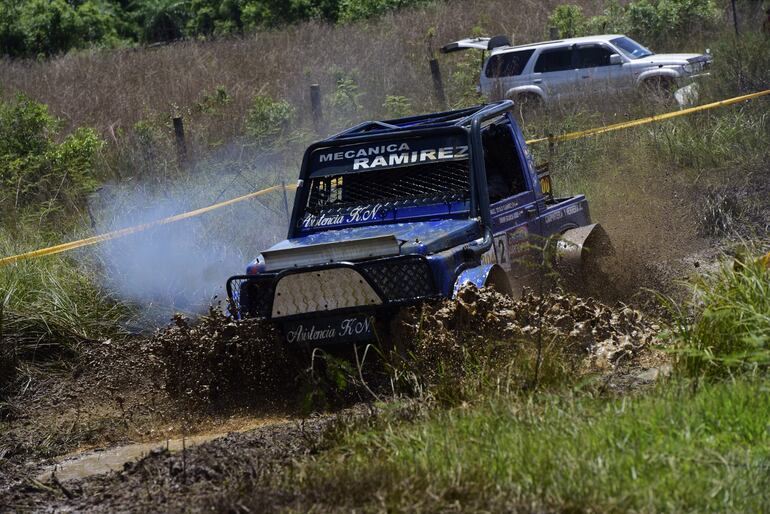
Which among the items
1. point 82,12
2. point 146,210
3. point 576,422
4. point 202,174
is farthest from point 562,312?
point 82,12

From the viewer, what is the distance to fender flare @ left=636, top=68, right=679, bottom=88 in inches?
750

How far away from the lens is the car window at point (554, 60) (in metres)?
20.6

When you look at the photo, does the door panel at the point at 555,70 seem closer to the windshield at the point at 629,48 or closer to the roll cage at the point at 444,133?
the windshield at the point at 629,48

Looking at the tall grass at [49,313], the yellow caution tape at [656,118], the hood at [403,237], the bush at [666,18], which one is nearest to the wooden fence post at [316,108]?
the yellow caution tape at [656,118]

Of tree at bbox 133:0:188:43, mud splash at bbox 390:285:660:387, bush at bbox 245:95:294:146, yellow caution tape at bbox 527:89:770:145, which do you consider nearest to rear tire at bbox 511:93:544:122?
yellow caution tape at bbox 527:89:770:145

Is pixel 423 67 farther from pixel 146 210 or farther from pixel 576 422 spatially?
pixel 576 422

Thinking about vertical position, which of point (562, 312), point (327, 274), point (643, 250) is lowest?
point (643, 250)

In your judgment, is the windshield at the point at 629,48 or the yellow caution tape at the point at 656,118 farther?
the windshield at the point at 629,48

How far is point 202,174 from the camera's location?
49.2ft

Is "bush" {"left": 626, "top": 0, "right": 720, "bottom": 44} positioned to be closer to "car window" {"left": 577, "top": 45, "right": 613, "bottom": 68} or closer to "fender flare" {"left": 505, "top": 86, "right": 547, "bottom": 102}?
"car window" {"left": 577, "top": 45, "right": 613, "bottom": 68}

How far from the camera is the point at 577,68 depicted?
20.5 m

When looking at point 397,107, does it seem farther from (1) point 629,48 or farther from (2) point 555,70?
(1) point 629,48

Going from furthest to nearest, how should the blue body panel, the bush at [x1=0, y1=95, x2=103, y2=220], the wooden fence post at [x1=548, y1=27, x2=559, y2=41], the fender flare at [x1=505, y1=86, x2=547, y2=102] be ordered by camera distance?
the wooden fence post at [x1=548, y1=27, x2=559, y2=41] < the fender flare at [x1=505, y1=86, x2=547, y2=102] < the bush at [x1=0, y1=95, x2=103, y2=220] < the blue body panel

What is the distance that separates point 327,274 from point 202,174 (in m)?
8.01
